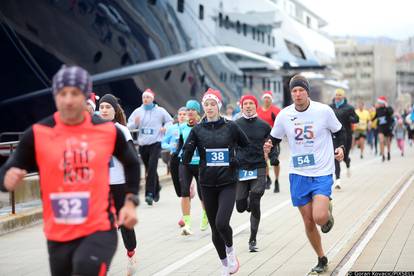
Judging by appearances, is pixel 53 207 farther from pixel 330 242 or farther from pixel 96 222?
pixel 330 242

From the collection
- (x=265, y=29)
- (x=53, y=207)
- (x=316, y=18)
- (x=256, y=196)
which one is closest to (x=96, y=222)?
(x=53, y=207)

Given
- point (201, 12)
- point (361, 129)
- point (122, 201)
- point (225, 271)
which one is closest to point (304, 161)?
point (225, 271)

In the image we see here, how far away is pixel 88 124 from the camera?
532 cm

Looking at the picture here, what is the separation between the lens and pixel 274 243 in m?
10.8

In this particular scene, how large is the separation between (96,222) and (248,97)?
240 inches

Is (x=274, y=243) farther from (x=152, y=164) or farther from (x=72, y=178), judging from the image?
(x=72, y=178)

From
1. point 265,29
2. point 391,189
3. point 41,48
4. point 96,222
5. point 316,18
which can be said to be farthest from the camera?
point 316,18

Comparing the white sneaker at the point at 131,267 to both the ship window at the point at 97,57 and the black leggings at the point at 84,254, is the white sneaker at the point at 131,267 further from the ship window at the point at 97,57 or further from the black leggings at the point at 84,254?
the ship window at the point at 97,57

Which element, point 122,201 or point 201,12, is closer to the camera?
point 122,201

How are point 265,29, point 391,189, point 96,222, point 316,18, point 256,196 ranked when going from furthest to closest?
point 316,18 < point 265,29 < point 391,189 < point 256,196 < point 96,222

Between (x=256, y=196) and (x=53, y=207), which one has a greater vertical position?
(x=53, y=207)

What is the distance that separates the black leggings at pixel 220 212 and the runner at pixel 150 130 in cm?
725

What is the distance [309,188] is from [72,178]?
12.3 ft

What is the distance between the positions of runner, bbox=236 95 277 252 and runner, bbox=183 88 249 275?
1.40 meters
